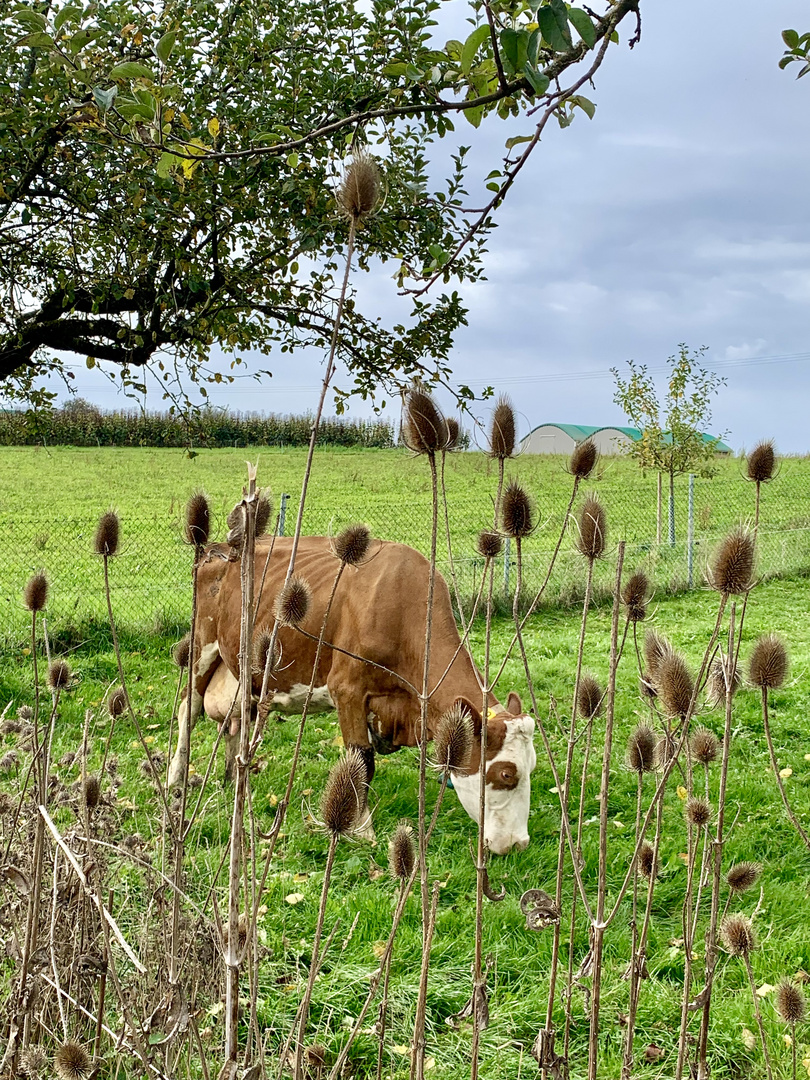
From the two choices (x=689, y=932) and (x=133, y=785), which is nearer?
(x=689, y=932)

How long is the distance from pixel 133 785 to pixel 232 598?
1.43 meters

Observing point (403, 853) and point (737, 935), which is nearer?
point (403, 853)

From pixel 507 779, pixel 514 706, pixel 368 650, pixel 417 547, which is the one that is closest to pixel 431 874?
pixel 507 779

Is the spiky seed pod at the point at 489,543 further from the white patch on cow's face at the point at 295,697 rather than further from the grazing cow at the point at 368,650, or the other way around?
the white patch on cow's face at the point at 295,697

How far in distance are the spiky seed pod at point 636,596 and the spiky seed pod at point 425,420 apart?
0.69 meters

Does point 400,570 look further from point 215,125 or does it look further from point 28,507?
point 28,507

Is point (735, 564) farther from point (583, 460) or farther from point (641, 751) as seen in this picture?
point (641, 751)

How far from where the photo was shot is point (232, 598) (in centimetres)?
627

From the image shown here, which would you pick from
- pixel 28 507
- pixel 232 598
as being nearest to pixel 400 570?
pixel 232 598

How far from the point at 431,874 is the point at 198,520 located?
3679 millimetres

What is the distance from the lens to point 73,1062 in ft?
5.71

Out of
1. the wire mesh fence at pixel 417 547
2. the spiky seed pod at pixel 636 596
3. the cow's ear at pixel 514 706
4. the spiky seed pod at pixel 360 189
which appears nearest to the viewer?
the spiky seed pod at pixel 360 189

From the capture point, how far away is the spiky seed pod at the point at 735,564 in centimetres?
162

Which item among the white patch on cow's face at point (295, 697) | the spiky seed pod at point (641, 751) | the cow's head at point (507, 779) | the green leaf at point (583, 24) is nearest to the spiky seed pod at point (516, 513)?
the spiky seed pod at point (641, 751)
